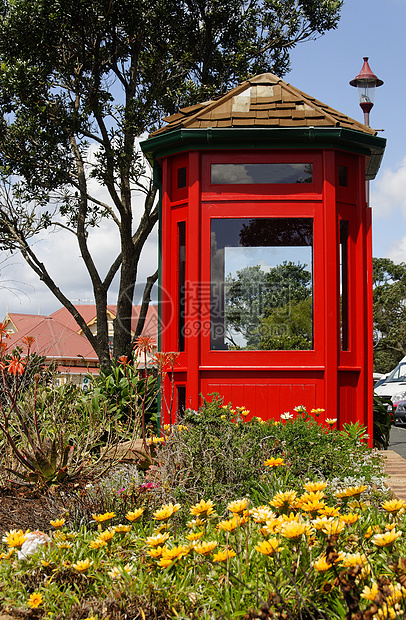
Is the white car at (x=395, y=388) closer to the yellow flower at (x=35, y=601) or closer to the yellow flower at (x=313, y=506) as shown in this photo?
the yellow flower at (x=313, y=506)

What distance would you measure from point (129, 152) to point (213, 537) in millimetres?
11058

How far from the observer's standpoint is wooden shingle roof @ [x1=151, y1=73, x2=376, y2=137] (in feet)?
20.5

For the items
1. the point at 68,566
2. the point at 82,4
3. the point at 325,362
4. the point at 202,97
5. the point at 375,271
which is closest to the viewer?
the point at 68,566

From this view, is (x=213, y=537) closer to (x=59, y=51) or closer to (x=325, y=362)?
(x=325, y=362)

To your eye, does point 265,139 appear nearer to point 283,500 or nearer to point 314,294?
point 314,294

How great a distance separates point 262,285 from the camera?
6.62 metres

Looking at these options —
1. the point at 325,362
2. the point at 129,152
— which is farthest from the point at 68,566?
the point at 129,152

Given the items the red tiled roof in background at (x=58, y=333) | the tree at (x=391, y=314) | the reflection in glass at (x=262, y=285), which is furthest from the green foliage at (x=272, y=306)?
the tree at (x=391, y=314)

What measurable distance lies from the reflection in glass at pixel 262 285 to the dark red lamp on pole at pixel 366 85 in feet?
13.8

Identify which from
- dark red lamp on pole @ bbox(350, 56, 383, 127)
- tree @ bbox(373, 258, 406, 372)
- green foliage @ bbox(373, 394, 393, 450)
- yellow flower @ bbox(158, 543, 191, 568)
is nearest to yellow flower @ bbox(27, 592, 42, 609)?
yellow flower @ bbox(158, 543, 191, 568)

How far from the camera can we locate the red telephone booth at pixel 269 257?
6.16 meters

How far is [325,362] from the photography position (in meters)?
6.12

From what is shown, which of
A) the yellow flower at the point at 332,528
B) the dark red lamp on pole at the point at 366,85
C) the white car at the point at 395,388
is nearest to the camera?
the yellow flower at the point at 332,528

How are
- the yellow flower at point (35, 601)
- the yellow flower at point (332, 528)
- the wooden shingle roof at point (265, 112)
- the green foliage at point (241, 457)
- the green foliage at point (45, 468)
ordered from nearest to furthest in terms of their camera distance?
the yellow flower at point (332, 528)
the yellow flower at point (35, 601)
the green foliage at point (241, 457)
the green foliage at point (45, 468)
the wooden shingle roof at point (265, 112)
